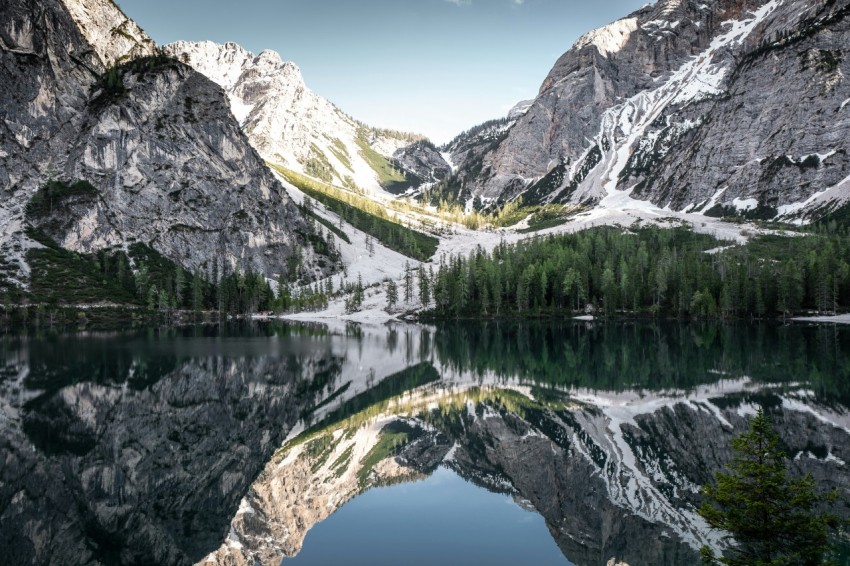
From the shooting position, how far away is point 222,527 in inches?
853

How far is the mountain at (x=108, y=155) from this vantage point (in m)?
162

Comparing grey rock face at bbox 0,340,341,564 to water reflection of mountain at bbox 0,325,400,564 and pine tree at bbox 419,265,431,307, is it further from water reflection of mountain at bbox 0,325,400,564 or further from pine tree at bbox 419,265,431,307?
pine tree at bbox 419,265,431,307

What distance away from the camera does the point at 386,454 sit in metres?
31.4

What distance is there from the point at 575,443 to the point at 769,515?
61.6ft

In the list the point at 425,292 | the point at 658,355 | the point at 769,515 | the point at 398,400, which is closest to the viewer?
the point at 769,515

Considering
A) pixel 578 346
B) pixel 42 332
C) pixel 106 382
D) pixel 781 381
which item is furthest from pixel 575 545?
pixel 42 332

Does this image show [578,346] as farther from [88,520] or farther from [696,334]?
[88,520]

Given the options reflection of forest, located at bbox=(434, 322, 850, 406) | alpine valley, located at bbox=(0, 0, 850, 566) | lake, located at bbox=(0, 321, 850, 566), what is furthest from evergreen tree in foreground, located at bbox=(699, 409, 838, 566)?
reflection of forest, located at bbox=(434, 322, 850, 406)

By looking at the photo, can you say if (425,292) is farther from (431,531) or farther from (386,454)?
(431,531)

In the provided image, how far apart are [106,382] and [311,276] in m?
152

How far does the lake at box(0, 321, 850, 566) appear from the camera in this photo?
19.8 meters

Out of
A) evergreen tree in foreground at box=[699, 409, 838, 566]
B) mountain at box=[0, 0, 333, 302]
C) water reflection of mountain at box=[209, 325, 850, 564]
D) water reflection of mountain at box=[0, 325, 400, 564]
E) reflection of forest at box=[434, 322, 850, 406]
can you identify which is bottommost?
reflection of forest at box=[434, 322, 850, 406]

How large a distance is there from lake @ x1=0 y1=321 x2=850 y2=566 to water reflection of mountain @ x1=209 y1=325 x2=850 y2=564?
0.44 feet

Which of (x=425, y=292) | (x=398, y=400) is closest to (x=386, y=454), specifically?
(x=398, y=400)
